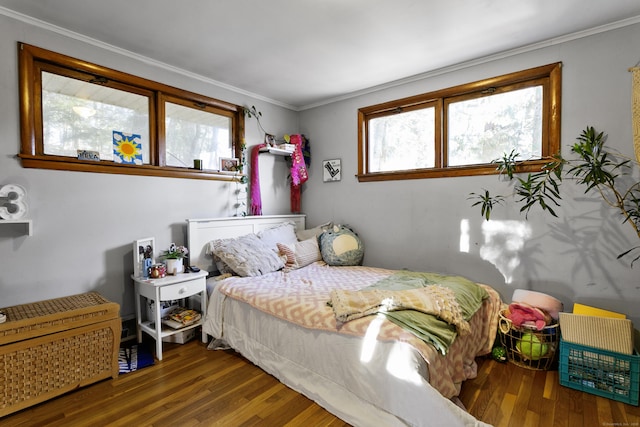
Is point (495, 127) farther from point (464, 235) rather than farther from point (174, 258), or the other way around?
point (174, 258)

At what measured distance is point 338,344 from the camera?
1.77 metres

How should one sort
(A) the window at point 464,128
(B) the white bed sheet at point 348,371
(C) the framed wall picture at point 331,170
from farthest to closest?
(C) the framed wall picture at point 331,170, (A) the window at point 464,128, (B) the white bed sheet at point 348,371

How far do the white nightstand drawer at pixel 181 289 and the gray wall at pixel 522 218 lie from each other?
5.88ft

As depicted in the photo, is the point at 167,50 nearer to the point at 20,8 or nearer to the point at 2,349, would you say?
the point at 20,8

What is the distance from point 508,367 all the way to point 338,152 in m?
2.62

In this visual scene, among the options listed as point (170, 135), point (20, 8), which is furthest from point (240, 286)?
point (20, 8)

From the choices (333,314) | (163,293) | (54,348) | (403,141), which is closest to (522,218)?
(403,141)

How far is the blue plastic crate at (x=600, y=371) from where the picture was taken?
5.96 ft

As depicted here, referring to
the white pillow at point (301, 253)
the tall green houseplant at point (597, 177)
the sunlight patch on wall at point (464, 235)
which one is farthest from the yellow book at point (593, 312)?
the white pillow at point (301, 253)

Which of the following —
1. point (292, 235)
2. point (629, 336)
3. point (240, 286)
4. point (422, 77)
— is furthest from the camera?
point (292, 235)

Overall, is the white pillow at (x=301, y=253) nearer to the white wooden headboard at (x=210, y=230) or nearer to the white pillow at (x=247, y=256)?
the white pillow at (x=247, y=256)

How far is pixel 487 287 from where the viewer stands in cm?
253

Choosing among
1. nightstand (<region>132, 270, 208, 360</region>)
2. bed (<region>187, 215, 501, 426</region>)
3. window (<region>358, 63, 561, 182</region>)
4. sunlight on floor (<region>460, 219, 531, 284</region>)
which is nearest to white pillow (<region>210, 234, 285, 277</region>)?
bed (<region>187, 215, 501, 426</region>)

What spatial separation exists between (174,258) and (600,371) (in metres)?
3.09
